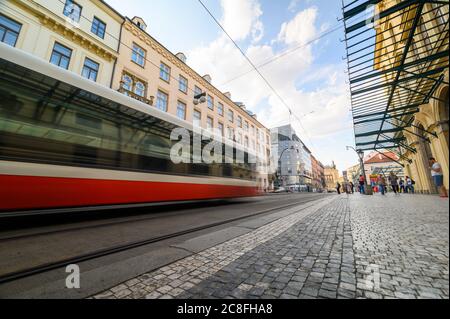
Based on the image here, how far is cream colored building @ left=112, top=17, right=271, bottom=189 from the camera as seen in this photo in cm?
1516

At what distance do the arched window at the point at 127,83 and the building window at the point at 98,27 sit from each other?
3.06 m

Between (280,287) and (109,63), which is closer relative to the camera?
(280,287)

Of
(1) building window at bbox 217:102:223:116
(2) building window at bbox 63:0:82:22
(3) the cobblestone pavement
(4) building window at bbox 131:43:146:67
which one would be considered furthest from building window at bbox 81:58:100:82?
(3) the cobblestone pavement

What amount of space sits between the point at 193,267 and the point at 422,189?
18.1 metres

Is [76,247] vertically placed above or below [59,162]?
below

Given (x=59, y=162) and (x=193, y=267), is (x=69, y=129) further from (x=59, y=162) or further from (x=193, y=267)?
(x=193, y=267)

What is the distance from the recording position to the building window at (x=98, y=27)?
1351 cm

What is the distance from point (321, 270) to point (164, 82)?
19.9 meters

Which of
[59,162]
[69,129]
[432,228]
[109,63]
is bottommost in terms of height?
[432,228]

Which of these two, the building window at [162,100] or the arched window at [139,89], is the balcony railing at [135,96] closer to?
the arched window at [139,89]

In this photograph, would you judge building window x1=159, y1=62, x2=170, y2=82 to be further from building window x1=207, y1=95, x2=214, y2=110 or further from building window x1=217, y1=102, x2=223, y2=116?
building window x1=217, y1=102, x2=223, y2=116

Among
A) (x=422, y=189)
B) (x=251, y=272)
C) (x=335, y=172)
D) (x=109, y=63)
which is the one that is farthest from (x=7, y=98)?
(x=335, y=172)

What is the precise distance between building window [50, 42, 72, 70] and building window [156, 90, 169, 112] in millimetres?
6737
